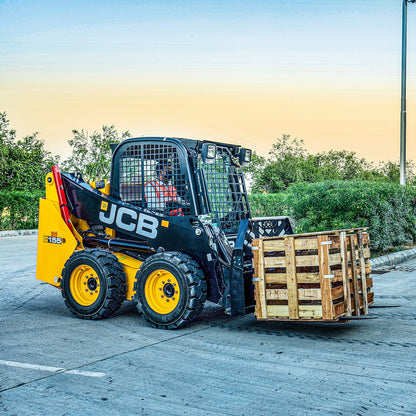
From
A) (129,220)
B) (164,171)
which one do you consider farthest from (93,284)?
(164,171)

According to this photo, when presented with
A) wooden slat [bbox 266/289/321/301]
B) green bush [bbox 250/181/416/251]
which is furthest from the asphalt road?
green bush [bbox 250/181/416/251]

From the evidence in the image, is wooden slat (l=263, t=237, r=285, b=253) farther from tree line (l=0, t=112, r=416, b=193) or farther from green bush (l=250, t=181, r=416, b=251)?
tree line (l=0, t=112, r=416, b=193)

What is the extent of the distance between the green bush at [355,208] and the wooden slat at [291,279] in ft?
26.1

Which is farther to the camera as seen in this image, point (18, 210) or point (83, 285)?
point (18, 210)

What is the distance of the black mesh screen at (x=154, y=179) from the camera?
745 cm

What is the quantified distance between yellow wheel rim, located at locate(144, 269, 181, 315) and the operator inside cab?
0.93 meters

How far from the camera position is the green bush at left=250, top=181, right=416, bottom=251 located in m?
14.2

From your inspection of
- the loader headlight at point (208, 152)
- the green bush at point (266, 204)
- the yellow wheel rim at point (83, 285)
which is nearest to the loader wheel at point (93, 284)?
the yellow wheel rim at point (83, 285)

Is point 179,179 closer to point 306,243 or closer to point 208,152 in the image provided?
point 208,152

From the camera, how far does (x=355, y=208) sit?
1416 cm

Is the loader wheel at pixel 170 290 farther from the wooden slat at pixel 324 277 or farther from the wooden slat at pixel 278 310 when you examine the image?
the wooden slat at pixel 324 277

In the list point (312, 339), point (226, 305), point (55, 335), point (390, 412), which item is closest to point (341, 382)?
point (390, 412)

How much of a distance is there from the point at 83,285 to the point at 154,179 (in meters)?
1.85

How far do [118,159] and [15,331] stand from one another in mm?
2755
